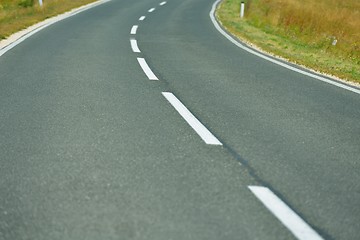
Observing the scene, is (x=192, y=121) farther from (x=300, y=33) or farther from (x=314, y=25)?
(x=314, y=25)

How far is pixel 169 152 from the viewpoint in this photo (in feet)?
14.2

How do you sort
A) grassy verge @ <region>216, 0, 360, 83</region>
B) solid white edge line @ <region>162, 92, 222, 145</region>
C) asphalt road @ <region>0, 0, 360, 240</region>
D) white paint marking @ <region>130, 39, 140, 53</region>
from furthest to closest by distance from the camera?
grassy verge @ <region>216, 0, 360, 83</region>, white paint marking @ <region>130, 39, 140, 53</region>, solid white edge line @ <region>162, 92, 222, 145</region>, asphalt road @ <region>0, 0, 360, 240</region>

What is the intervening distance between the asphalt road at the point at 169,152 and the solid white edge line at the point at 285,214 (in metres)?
0.04

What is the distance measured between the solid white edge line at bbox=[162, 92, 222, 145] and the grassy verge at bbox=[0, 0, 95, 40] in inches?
332

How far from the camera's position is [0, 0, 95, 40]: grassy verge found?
15.4 meters

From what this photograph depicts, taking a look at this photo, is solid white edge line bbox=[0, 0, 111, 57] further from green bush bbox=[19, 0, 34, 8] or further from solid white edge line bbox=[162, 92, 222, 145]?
solid white edge line bbox=[162, 92, 222, 145]

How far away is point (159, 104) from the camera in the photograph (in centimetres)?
604

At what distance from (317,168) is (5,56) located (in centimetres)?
785

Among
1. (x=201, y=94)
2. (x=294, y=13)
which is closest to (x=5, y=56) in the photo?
(x=201, y=94)

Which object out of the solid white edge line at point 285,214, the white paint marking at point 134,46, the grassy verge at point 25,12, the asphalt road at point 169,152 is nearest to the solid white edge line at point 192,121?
the asphalt road at point 169,152

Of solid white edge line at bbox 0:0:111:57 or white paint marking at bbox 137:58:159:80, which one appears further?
solid white edge line at bbox 0:0:111:57

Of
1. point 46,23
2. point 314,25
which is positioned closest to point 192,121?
point 46,23

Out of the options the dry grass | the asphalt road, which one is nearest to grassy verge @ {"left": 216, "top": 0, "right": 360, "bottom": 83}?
the dry grass

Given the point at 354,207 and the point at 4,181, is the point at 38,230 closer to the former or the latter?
the point at 4,181
